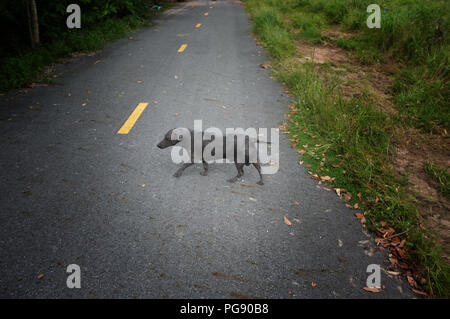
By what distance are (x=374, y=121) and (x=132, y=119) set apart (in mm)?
4896

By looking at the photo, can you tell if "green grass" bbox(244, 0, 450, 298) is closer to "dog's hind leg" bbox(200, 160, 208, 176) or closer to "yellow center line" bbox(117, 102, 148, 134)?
"dog's hind leg" bbox(200, 160, 208, 176)

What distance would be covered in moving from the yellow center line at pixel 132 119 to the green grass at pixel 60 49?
12.0 feet

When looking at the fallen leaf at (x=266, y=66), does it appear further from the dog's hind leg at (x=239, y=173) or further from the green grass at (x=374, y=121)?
the dog's hind leg at (x=239, y=173)

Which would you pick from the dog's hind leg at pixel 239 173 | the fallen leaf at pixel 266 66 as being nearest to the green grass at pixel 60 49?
the fallen leaf at pixel 266 66

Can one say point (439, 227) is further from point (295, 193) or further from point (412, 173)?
point (295, 193)

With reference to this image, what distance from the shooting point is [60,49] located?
8.75 metres

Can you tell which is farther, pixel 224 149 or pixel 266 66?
pixel 266 66

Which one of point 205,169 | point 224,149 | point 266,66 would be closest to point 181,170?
point 205,169

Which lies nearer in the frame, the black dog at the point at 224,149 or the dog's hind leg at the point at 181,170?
the black dog at the point at 224,149

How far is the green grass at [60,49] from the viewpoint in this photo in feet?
22.2

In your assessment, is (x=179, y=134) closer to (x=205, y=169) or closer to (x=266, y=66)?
(x=205, y=169)

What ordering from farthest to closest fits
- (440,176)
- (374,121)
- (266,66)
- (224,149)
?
(266,66) < (374,121) < (440,176) < (224,149)

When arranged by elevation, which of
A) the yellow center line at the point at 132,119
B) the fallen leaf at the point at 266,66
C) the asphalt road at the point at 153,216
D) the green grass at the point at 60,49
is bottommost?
the asphalt road at the point at 153,216

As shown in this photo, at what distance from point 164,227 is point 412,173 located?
401 centimetres
